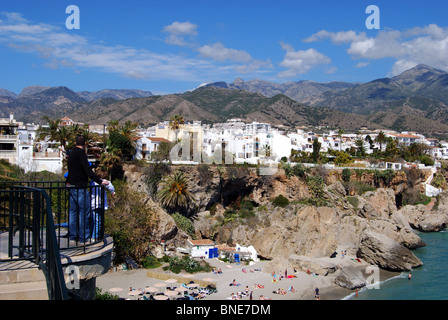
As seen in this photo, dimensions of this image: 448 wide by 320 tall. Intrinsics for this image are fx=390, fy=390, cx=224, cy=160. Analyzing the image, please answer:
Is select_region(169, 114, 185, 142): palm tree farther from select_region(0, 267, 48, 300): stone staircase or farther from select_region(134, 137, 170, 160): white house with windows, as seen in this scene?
select_region(0, 267, 48, 300): stone staircase

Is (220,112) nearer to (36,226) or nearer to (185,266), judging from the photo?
Answer: (185,266)

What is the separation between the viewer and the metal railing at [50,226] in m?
4.34

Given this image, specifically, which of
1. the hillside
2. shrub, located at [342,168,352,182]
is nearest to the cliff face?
shrub, located at [342,168,352,182]

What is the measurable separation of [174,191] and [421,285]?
21.8 metres

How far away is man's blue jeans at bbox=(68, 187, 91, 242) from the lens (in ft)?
18.5

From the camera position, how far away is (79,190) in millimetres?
5688

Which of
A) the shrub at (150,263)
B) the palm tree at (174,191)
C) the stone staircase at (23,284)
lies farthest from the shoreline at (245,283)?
the stone staircase at (23,284)

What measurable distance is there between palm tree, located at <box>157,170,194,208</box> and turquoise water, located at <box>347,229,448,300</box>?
1808cm

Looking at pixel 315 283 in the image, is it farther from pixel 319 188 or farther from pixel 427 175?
pixel 427 175

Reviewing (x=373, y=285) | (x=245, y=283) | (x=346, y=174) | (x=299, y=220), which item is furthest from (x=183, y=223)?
(x=346, y=174)

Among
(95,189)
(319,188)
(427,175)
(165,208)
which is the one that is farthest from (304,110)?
(95,189)

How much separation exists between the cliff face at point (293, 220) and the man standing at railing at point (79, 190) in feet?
84.8

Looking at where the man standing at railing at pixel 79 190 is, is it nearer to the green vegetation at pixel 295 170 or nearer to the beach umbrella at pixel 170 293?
the beach umbrella at pixel 170 293
